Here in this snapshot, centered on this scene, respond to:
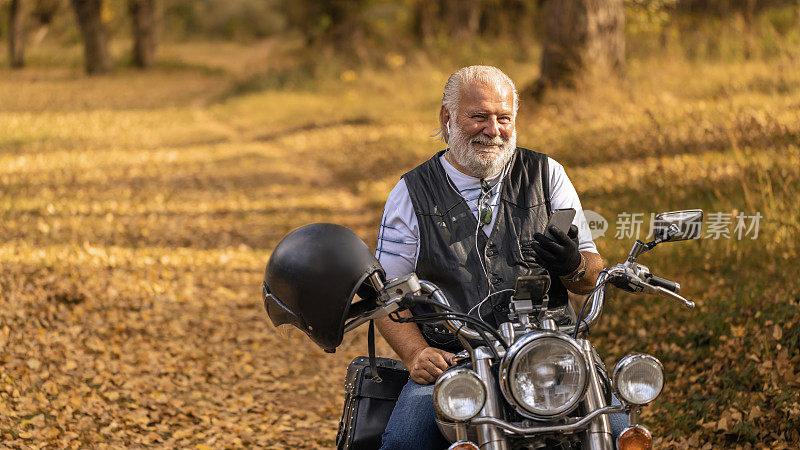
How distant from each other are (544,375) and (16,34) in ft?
133

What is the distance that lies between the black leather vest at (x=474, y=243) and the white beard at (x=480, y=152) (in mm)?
76

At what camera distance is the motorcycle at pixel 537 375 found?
2.28 m

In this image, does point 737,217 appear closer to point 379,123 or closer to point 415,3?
point 379,123

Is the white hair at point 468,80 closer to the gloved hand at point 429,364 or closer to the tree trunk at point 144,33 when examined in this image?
the gloved hand at point 429,364

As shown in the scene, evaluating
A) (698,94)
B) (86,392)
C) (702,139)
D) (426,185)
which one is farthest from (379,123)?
(426,185)

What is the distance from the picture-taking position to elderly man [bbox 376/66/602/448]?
9.80 ft

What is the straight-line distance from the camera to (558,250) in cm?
263

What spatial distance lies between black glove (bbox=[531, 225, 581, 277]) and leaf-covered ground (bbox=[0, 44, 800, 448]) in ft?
2.88

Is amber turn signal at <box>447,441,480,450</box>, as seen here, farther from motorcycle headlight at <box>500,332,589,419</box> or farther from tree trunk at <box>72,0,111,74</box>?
tree trunk at <box>72,0,111,74</box>

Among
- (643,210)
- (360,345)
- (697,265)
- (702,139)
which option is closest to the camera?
(697,265)

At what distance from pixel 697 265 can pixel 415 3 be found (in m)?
23.8

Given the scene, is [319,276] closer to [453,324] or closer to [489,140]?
[453,324]

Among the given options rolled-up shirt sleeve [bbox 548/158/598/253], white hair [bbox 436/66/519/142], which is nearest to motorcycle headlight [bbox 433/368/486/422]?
rolled-up shirt sleeve [bbox 548/158/598/253]

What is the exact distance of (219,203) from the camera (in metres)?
12.0
